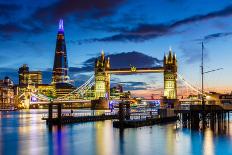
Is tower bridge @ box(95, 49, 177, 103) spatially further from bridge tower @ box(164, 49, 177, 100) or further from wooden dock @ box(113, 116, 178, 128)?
wooden dock @ box(113, 116, 178, 128)

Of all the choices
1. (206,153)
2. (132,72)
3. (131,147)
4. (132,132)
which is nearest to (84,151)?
(131,147)

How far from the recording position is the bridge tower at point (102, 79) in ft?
563

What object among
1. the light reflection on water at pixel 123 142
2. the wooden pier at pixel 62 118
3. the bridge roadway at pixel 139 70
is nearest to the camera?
the light reflection on water at pixel 123 142

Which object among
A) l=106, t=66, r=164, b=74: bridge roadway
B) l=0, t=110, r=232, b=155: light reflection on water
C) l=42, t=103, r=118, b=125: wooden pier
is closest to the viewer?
l=0, t=110, r=232, b=155: light reflection on water

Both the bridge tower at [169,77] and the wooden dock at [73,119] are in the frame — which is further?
the bridge tower at [169,77]

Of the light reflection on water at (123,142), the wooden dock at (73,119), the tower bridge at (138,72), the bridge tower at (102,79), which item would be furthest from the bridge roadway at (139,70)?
the light reflection on water at (123,142)

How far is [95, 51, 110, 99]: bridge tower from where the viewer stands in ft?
563

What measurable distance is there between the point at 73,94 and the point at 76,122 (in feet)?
323

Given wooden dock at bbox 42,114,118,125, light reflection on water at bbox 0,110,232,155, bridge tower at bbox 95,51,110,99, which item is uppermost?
bridge tower at bbox 95,51,110,99

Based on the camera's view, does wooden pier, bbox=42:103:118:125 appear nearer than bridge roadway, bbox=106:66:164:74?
Yes

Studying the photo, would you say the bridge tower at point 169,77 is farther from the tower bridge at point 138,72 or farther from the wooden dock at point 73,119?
the wooden dock at point 73,119

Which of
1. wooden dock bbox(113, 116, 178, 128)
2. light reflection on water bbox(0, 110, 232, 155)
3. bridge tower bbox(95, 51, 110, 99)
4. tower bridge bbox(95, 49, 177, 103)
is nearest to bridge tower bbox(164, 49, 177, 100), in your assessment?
tower bridge bbox(95, 49, 177, 103)

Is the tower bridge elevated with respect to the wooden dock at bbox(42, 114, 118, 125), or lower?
elevated

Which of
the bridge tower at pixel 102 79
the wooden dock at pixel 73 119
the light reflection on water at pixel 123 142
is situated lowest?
the light reflection on water at pixel 123 142
